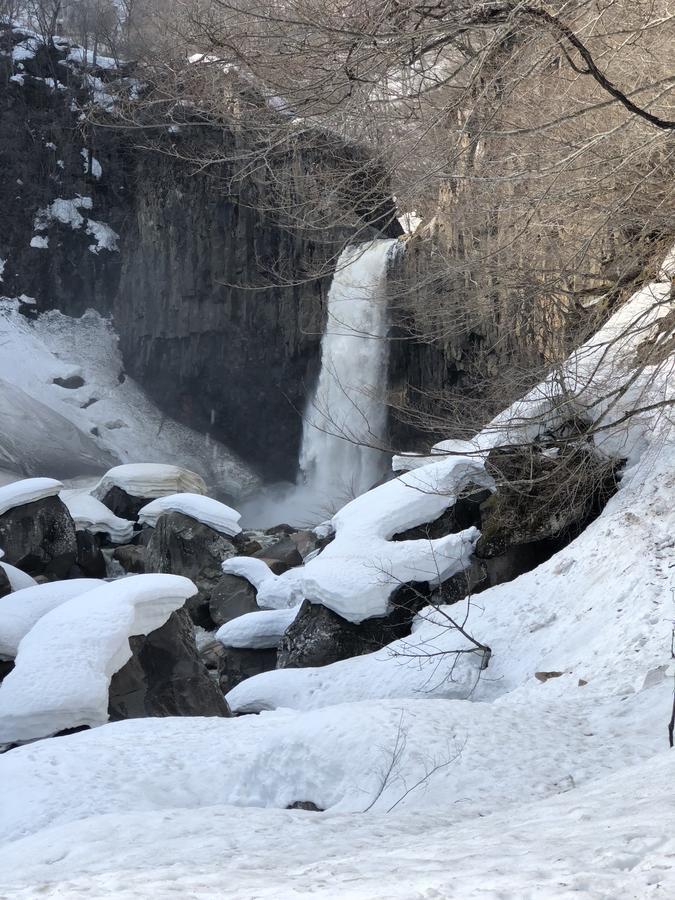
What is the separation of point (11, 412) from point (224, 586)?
1387cm

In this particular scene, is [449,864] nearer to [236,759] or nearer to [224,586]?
[236,759]

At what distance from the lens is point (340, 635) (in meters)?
9.46

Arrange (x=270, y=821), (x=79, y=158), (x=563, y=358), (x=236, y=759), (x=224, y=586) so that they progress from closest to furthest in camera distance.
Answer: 1. (x=270, y=821)
2. (x=236, y=759)
3. (x=563, y=358)
4. (x=224, y=586)
5. (x=79, y=158)

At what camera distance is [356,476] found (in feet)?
73.8

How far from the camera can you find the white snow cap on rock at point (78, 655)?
266 inches

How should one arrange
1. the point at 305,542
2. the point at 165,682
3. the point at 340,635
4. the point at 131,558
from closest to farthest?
1. the point at 165,682
2. the point at 340,635
3. the point at 305,542
4. the point at 131,558

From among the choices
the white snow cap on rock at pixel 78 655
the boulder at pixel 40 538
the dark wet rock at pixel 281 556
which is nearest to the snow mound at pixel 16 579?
the boulder at pixel 40 538

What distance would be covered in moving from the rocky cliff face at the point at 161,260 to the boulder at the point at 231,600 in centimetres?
1313

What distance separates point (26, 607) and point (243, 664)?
8.52ft

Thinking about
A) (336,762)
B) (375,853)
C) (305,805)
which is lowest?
(305,805)

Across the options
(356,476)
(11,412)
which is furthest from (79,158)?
(356,476)

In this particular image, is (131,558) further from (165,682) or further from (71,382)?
(71,382)

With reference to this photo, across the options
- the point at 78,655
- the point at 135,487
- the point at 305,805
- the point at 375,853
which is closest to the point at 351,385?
the point at 135,487

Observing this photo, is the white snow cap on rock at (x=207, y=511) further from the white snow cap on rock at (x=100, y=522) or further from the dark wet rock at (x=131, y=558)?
the white snow cap on rock at (x=100, y=522)
